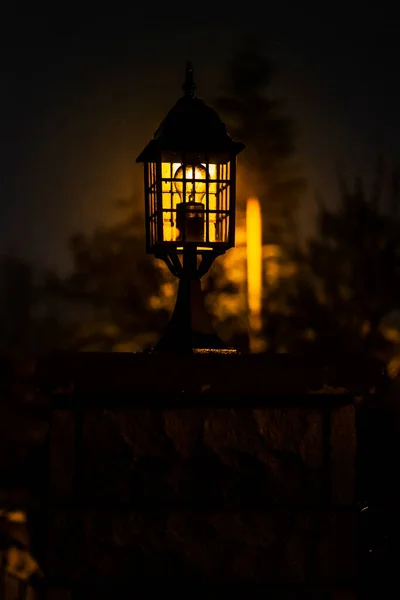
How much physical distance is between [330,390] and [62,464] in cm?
94

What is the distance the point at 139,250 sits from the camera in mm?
8062

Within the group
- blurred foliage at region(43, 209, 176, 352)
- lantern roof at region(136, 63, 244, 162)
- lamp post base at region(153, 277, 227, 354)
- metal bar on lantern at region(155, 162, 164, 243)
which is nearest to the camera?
lamp post base at region(153, 277, 227, 354)

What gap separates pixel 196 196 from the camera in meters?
4.12

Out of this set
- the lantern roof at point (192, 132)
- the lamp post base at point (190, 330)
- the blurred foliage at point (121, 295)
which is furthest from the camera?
the blurred foliage at point (121, 295)

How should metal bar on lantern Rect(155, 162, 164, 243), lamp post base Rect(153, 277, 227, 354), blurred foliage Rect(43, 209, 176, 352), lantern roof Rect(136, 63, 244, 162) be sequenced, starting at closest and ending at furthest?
1. lamp post base Rect(153, 277, 227, 354)
2. lantern roof Rect(136, 63, 244, 162)
3. metal bar on lantern Rect(155, 162, 164, 243)
4. blurred foliage Rect(43, 209, 176, 352)

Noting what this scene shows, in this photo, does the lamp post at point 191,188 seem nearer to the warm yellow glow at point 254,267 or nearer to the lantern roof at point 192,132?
the lantern roof at point 192,132

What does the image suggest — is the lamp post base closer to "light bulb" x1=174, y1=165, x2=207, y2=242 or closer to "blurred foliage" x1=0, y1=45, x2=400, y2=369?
"light bulb" x1=174, y1=165, x2=207, y2=242

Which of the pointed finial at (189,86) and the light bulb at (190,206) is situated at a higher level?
the pointed finial at (189,86)

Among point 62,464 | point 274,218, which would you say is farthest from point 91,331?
point 62,464

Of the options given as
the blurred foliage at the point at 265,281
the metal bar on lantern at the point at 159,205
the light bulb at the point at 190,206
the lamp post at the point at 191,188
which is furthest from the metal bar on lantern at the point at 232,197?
the blurred foliage at the point at 265,281

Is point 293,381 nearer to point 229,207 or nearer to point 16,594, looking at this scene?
point 229,207

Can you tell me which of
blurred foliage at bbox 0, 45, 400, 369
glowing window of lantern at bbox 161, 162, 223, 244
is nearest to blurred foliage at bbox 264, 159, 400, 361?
blurred foliage at bbox 0, 45, 400, 369

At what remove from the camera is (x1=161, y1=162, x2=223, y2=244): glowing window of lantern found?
4.01 m

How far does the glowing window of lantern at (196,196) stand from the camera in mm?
4008
